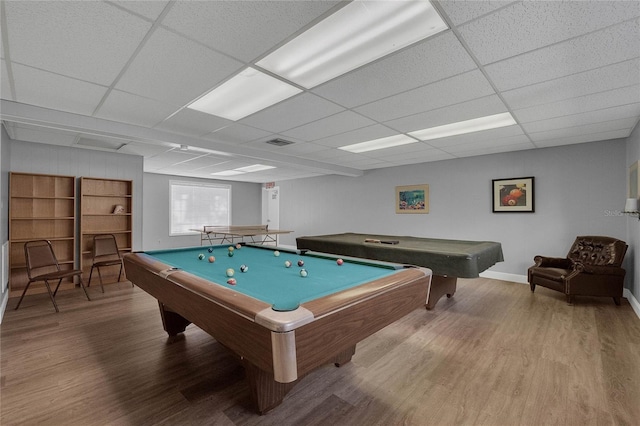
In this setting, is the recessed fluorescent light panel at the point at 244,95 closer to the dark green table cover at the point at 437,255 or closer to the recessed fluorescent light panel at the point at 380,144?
the recessed fluorescent light panel at the point at 380,144

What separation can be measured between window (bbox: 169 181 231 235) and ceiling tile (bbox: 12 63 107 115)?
18.5ft

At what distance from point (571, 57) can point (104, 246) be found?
20.2 feet

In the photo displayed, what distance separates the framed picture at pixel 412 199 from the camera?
6.16 meters

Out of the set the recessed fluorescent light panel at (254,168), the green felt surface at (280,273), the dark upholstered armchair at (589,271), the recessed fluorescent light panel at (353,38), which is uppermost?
the recessed fluorescent light panel at (254,168)

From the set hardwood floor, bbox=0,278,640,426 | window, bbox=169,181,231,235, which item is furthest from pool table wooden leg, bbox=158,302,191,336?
window, bbox=169,181,231,235

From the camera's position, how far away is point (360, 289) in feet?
5.14

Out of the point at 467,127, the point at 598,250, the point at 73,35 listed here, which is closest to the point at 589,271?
the point at 598,250

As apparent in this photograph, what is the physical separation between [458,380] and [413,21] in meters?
2.40

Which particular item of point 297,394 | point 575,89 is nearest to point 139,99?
point 297,394

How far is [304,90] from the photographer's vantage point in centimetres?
255

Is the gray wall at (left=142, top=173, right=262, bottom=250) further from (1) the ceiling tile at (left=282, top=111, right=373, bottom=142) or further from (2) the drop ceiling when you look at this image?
(1) the ceiling tile at (left=282, top=111, right=373, bottom=142)

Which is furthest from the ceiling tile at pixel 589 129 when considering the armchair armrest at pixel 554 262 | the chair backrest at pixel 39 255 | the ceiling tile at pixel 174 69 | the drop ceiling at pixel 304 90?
the chair backrest at pixel 39 255

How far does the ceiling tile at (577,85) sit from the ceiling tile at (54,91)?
3.67 metres

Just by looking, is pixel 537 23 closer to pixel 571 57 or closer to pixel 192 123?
pixel 571 57
